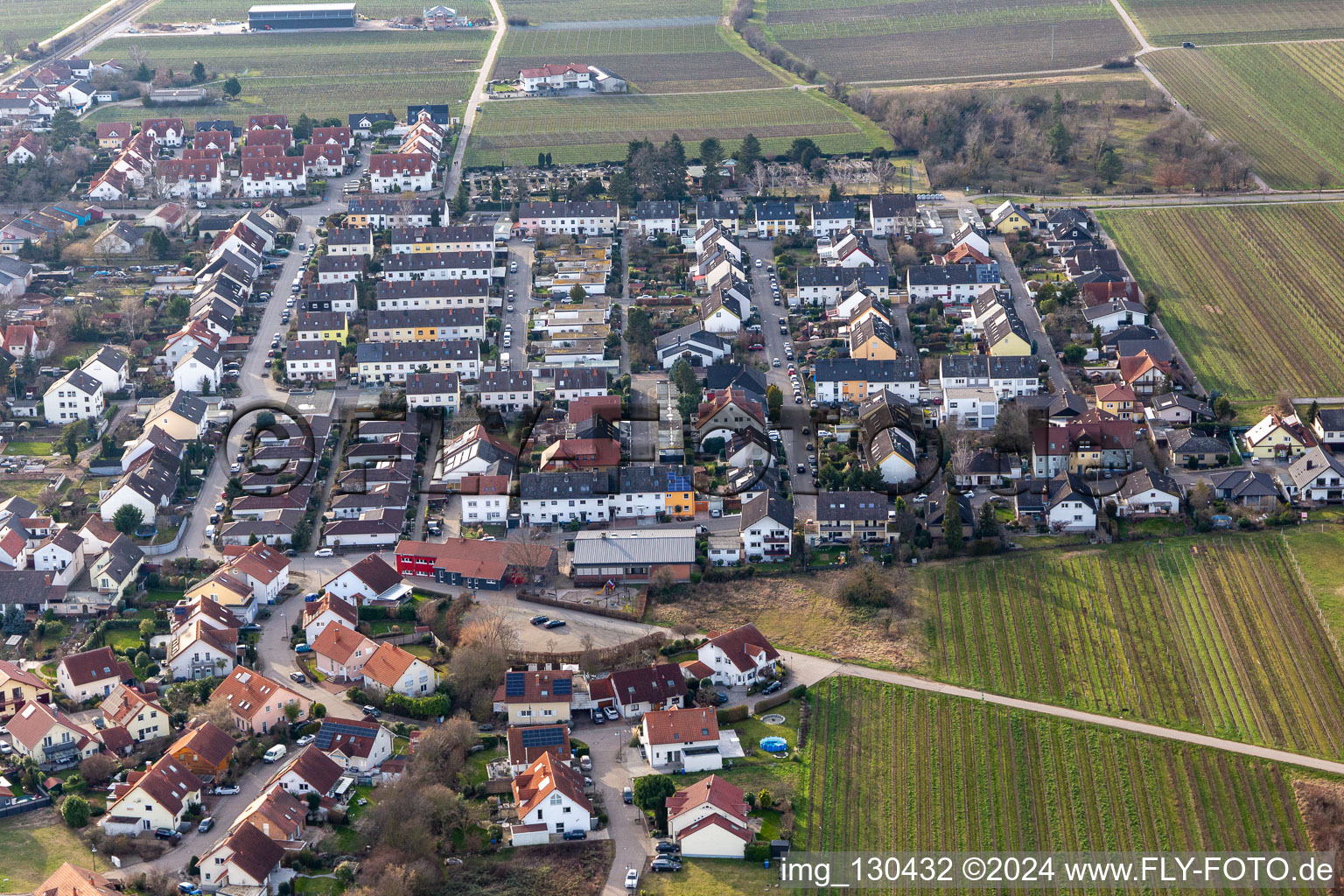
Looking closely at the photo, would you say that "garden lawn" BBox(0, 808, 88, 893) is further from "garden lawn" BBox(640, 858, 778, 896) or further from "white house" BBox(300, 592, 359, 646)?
"garden lawn" BBox(640, 858, 778, 896)

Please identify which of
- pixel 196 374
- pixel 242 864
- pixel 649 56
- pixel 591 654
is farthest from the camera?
pixel 649 56

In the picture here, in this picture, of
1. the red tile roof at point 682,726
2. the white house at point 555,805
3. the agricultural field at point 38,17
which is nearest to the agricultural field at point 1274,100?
the red tile roof at point 682,726

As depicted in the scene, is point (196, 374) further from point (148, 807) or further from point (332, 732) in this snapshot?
point (148, 807)

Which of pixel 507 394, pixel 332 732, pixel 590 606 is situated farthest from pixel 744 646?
pixel 507 394

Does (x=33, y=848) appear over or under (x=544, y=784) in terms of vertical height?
under

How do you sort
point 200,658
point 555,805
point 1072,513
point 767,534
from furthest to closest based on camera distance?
point 1072,513
point 767,534
point 200,658
point 555,805
